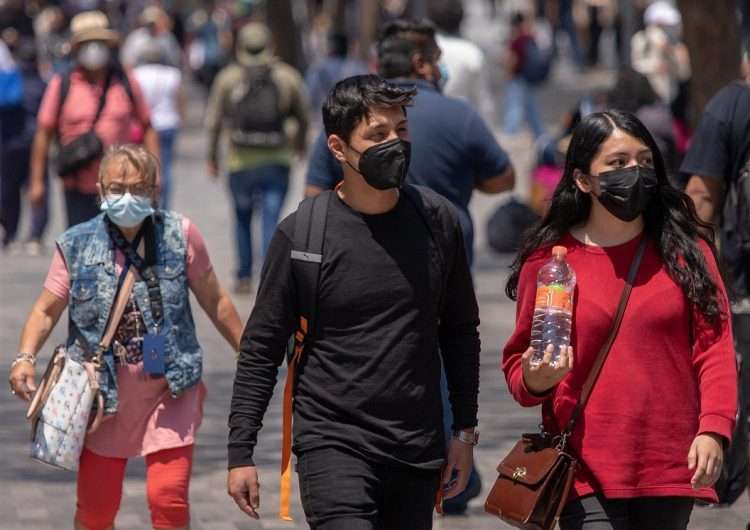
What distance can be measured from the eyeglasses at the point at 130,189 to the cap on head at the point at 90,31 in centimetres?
472

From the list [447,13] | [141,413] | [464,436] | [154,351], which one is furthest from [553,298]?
[447,13]

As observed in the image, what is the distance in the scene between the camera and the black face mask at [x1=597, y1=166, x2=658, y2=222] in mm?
4812

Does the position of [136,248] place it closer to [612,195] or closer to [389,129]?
[389,129]

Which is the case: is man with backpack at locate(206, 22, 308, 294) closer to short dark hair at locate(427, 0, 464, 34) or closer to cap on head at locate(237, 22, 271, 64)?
cap on head at locate(237, 22, 271, 64)

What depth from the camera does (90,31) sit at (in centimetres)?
1094

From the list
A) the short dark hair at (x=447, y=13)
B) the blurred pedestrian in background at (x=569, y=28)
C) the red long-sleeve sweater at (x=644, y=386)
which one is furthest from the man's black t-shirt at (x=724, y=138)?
the blurred pedestrian in background at (x=569, y=28)

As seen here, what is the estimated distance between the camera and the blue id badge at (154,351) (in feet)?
19.7

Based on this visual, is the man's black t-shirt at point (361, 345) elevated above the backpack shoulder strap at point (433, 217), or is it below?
below

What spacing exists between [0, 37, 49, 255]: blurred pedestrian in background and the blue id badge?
10.4 m

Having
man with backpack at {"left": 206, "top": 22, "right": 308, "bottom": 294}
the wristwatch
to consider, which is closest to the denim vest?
the wristwatch

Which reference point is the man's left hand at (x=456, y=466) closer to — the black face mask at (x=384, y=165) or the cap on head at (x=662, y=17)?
the black face mask at (x=384, y=165)

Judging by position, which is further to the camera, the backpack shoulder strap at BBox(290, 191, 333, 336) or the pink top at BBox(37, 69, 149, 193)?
the pink top at BBox(37, 69, 149, 193)

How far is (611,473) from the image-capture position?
4707mm

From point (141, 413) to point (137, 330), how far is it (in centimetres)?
27
